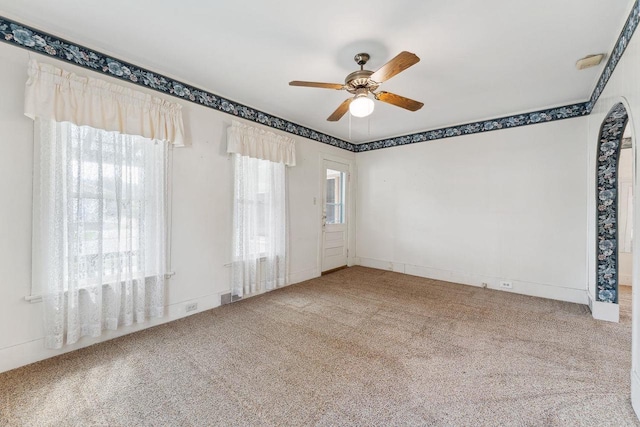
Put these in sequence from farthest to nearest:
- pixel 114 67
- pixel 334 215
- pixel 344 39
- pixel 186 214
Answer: pixel 334 215, pixel 186 214, pixel 114 67, pixel 344 39

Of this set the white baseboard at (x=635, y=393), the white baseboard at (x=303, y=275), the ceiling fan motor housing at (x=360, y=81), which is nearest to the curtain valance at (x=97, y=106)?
the ceiling fan motor housing at (x=360, y=81)

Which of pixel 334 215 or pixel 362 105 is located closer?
pixel 362 105

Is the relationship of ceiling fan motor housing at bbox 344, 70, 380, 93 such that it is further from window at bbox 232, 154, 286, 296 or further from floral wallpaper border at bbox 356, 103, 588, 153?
floral wallpaper border at bbox 356, 103, 588, 153

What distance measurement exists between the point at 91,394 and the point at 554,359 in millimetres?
3337

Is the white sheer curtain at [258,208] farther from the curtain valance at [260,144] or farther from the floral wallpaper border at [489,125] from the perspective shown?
the floral wallpaper border at [489,125]

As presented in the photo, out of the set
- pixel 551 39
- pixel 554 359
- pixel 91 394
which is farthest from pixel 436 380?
pixel 551 39

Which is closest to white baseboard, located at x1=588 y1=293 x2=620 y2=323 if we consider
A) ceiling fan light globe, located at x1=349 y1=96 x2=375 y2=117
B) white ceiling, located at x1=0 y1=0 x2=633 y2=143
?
white ceiling, located at x1=0 y1=0 x2=633 y2=143

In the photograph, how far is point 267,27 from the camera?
2016mm

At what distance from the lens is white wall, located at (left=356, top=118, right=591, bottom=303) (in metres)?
3.39

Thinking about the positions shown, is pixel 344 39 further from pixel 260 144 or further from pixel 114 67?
pixel 114 67

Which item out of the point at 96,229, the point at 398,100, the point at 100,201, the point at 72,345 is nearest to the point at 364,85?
the point at 398,100

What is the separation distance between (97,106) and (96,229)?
1032 millimetres

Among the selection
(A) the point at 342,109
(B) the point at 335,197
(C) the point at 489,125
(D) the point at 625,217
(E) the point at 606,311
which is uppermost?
(C) the point at 489,125

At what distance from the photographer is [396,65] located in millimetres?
1917
